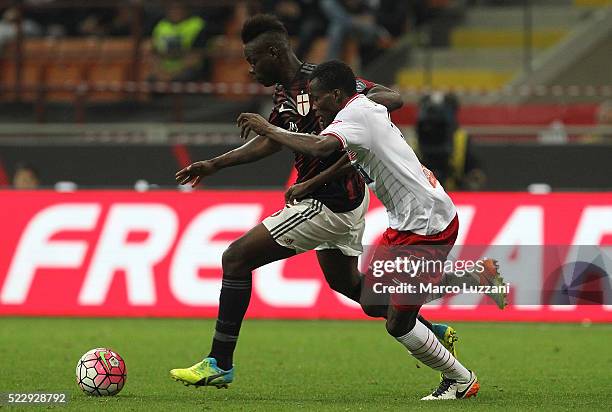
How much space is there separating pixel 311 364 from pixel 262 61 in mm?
2817

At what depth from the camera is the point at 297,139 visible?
7.71 meters

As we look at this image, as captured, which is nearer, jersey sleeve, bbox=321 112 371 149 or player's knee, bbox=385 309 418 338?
jersey sleeve, bbox=321 112 371 149

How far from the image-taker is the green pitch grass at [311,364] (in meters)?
8.09

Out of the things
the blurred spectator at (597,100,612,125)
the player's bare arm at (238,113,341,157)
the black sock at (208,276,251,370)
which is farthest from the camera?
the blurred spectator at (597,100,612,125)

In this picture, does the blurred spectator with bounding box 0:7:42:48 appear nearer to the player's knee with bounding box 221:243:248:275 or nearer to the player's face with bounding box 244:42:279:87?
the player's face with bounding box 244:42:279:87

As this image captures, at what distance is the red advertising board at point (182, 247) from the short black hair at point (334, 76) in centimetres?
603

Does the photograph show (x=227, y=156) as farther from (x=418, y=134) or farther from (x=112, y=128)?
(x=112, y=128)

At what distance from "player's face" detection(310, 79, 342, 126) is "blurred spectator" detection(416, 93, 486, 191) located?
868cm

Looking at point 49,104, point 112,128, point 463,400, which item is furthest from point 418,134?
point 463,400

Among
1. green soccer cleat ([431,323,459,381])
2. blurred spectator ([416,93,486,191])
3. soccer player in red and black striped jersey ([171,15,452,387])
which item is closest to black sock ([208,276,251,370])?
soccer player in red and black striped jersey ([171,15,452,387])

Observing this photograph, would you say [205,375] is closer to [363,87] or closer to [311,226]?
[311,226]

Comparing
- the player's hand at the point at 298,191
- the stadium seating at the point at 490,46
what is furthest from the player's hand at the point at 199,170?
the stadium seating at the point at 490,46

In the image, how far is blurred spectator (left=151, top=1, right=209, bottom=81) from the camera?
19.7 m

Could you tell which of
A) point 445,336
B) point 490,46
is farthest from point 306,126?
point 490,46
